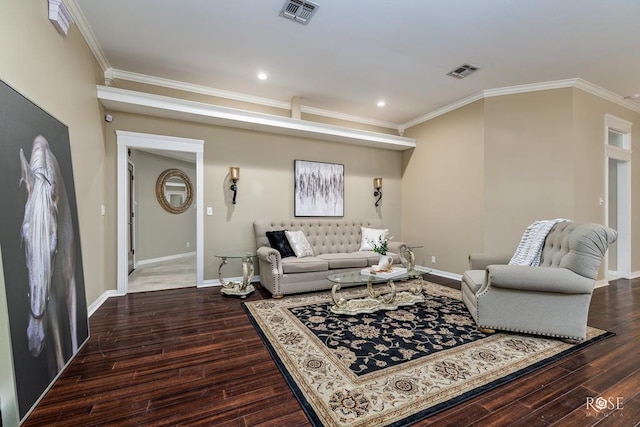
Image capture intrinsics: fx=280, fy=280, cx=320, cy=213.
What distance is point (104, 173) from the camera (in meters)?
3.65

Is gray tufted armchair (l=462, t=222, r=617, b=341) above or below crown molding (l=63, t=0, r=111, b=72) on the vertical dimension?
below

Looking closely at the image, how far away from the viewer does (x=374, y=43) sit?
3.11 meters

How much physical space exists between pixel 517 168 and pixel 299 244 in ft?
11.3

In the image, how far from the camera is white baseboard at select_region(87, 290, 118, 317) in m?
3.05

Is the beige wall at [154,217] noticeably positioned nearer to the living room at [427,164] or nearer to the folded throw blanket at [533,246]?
the living room at [427,164]

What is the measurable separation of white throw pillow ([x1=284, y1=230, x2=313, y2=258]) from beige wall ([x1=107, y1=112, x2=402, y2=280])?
0.58 meters

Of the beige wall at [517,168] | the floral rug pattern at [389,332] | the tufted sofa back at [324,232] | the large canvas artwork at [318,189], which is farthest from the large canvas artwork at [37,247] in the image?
the beige wall at [517,168]

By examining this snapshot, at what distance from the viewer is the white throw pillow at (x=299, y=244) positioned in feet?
13.9

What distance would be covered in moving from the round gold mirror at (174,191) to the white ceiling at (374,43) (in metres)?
3.22

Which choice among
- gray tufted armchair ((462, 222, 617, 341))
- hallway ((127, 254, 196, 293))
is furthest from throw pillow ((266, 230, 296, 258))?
gray tufted armchair ((462, 222, 617, 341))

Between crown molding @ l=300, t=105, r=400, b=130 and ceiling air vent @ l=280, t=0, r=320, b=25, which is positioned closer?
ceiling air vent @ l=280, t=0, r=320, b=25

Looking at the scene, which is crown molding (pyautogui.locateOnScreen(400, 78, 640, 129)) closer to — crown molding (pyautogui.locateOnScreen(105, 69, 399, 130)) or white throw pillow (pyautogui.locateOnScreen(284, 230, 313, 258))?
crown molding (pyautogui.locateOnScreen(105, 69, 399, 130))

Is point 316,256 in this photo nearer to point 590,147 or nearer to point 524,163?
point 524,163

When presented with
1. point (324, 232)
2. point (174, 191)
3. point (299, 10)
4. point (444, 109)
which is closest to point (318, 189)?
point (324, 232)
